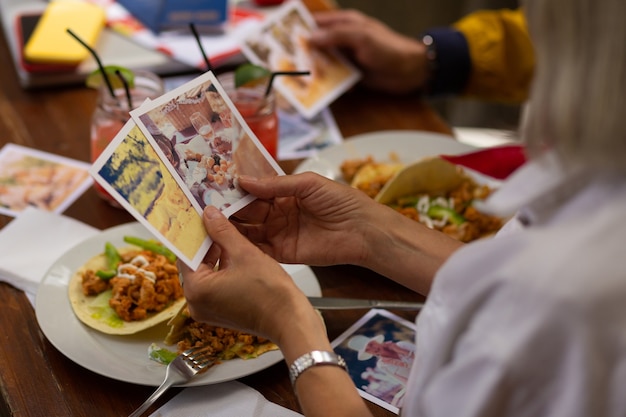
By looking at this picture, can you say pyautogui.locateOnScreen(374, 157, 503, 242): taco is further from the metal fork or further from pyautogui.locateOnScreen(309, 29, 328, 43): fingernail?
pyautogui.locateOnScreen(309, 29, 328, 43): fingernail

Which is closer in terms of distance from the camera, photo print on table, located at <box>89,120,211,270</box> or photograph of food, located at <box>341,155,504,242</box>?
photo print on table, located at <box>89,120,211,270</box>

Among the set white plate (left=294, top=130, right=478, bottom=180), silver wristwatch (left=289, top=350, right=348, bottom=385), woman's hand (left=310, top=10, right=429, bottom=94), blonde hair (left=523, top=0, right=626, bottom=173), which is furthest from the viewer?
woman's hand (left=310, top=10, right=429, bottom=94)

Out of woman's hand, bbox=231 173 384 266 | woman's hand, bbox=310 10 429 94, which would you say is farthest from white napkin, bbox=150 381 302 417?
woman's hand, bbox=310 10 429 94

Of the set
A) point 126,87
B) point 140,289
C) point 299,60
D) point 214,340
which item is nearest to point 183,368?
point 214,340

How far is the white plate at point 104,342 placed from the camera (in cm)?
106

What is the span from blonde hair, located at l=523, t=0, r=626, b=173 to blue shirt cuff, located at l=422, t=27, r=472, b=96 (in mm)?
1348

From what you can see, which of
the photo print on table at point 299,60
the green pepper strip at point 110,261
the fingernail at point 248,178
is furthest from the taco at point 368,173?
the green pepper strip at point 110,261

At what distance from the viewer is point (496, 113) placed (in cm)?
354

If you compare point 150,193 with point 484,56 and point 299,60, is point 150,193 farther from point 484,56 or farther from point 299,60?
point 484,56

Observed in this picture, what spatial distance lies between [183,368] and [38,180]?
67 centimetres

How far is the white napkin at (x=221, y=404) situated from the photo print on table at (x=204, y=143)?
26 cm

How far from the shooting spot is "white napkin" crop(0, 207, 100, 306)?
1.26 m

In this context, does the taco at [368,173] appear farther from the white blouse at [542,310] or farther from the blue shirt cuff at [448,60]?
the white blouse at [542,310]

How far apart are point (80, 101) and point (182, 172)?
829mm
